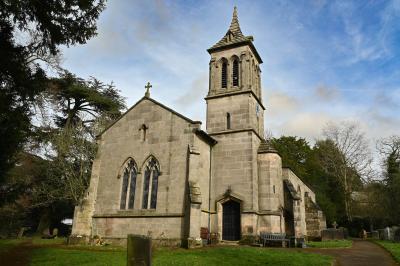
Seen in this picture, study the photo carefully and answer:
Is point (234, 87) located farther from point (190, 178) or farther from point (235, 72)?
point (190, 178)

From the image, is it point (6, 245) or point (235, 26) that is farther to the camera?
point (235, 26)

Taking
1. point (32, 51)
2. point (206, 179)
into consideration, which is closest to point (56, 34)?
point (32, 51)

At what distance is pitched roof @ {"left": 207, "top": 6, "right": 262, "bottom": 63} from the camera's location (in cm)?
2416

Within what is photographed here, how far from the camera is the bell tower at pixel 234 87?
22.6 metres

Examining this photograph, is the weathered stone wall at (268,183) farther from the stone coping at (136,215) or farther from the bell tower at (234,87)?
the stone coping at (136,215)

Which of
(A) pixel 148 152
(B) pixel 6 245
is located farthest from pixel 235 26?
(B) pixel 6 245

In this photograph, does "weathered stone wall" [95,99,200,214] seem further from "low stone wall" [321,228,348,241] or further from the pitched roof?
"low stone wall" [321,228,348,241]

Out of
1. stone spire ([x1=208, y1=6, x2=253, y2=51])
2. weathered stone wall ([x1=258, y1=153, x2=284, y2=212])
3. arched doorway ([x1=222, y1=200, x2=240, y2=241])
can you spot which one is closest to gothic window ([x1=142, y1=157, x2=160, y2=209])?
arched doorway ([x1=222, y1=200, x2=240, y2=241])

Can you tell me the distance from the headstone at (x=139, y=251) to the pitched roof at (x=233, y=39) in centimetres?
2180

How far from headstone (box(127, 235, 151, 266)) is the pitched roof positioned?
2180cm

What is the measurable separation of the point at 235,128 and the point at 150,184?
690 centimetres

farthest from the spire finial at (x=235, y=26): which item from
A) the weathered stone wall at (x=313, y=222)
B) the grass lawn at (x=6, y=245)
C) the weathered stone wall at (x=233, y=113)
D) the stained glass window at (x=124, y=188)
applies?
the grass lawn at (x=6, y=245)

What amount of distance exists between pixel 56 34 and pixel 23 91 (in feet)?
7.81

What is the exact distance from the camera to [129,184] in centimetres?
2034
